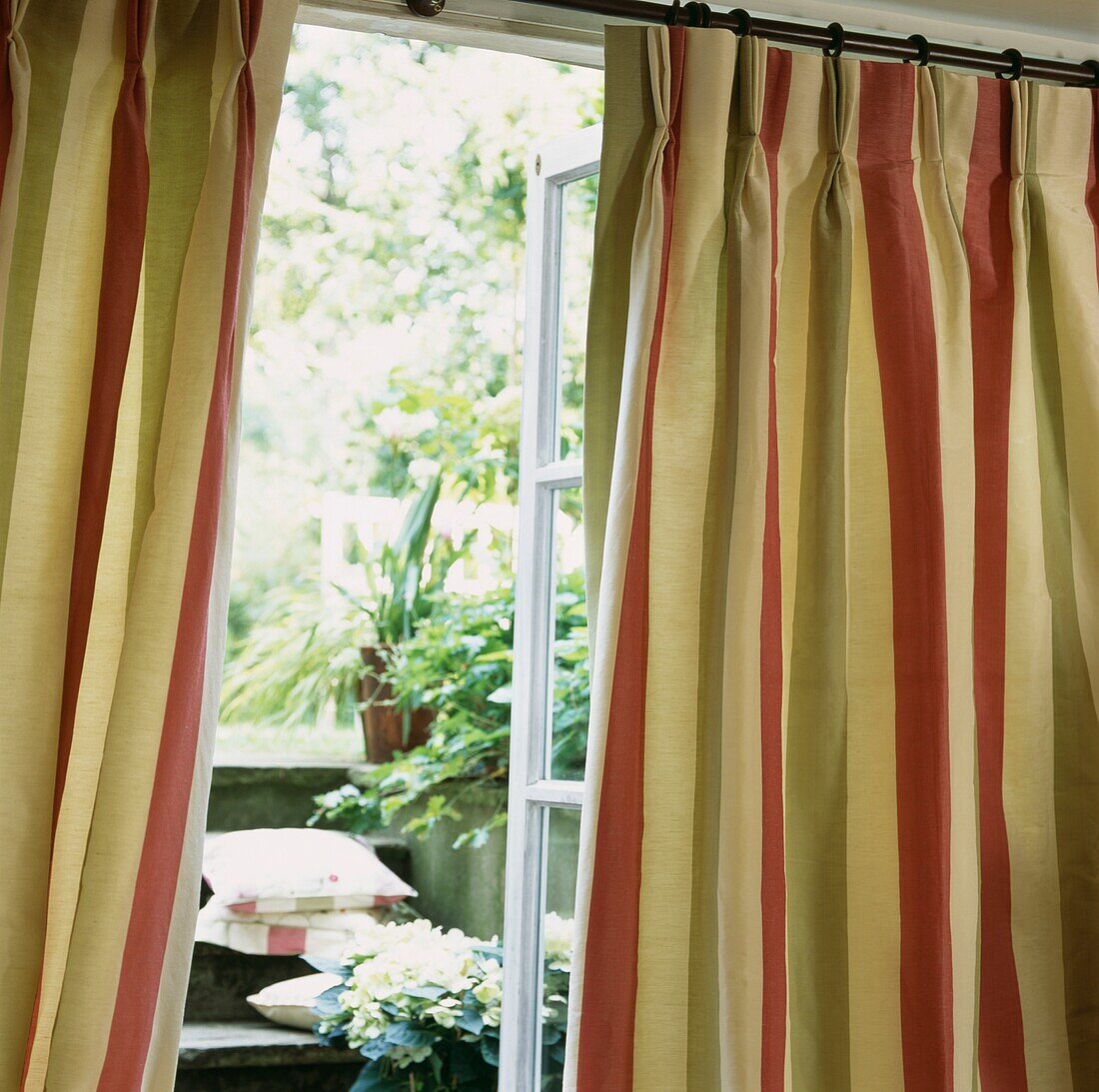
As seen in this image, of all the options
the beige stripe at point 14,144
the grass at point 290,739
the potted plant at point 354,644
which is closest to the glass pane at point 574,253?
the beige stripe at point 14,144

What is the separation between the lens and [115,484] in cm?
117

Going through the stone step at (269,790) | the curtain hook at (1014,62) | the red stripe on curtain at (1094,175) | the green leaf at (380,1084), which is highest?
the curtain hook at (1014,62)

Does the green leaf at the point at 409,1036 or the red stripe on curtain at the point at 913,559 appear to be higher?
the red stripe on curtain at the point at 913,559

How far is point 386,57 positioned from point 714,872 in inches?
129

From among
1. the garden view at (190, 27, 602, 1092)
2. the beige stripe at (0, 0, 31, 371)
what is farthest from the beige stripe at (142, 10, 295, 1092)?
the garden view at (190, 27, 602, 1092)

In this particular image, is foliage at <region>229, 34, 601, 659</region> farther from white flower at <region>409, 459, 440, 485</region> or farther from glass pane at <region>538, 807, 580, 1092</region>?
glass pane at <region>538, 807, 580, 1092</region>

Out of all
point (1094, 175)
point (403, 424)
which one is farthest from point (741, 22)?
point (403, 424)

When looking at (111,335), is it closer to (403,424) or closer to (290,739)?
(403,424)

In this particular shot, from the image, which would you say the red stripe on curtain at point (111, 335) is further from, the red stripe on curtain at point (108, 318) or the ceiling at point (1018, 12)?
the ceiling at point (1018, 12)

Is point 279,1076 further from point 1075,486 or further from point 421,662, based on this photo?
point 1075,486

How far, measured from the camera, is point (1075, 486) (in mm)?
1409

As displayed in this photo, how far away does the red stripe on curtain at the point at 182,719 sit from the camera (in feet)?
3.55

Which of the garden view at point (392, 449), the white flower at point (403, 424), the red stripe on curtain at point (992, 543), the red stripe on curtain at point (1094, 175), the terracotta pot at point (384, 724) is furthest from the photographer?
the white flower at point (403, 424)

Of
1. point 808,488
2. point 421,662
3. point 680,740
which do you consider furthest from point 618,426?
point 421,662
